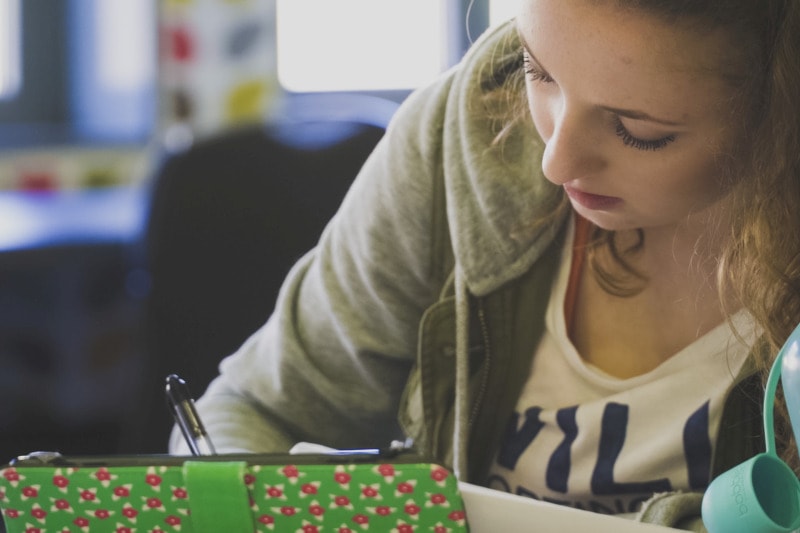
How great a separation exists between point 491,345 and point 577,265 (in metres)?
0.10

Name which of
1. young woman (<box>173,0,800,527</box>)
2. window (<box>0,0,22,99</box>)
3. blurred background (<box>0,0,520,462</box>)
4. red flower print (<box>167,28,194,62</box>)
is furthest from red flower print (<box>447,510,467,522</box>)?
window (<box>0,0,22,99</box>)

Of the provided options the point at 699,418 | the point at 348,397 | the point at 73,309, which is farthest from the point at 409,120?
the point at 73,309

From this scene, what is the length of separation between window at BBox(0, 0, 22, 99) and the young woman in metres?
2.02

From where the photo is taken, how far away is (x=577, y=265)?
100cm

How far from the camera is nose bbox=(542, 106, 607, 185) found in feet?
2.51

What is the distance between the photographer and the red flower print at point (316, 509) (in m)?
0.63

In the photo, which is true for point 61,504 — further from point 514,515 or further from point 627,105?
point 627,105

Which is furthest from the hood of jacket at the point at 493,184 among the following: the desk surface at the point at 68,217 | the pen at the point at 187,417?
the desk surface at the point at 68,217

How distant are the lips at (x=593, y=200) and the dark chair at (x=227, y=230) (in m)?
0.55

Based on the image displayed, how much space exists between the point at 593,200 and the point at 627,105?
0.10m

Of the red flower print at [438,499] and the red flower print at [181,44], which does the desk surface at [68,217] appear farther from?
the red flower print at [438,499]

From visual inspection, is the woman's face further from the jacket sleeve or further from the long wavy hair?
the jacket sleeve

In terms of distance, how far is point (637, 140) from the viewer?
2.53 ft

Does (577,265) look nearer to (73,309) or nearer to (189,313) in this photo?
(189,313)
